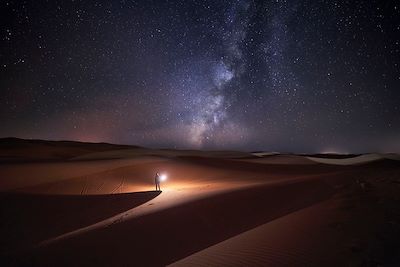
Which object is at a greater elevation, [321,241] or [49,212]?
[321,241]

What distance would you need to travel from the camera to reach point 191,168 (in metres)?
23.2

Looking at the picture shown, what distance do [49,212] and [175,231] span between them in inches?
257

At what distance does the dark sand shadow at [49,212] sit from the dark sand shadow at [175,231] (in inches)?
82.4

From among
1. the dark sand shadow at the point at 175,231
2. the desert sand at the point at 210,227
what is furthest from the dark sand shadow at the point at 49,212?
the dark sand shadow at the point at 175,231

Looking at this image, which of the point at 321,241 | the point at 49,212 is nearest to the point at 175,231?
the point at 321,241

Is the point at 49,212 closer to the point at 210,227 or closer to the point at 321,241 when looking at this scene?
the point at 210,227

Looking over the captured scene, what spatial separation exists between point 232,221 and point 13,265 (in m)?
5.69

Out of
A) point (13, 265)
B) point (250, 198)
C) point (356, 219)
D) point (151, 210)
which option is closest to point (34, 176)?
point (151, 210)

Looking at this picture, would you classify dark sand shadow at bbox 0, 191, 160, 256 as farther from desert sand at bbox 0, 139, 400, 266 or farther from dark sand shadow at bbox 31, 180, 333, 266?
dark sand shadow at bbox 31, 180, 333, 266

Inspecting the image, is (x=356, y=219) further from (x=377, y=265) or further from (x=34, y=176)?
(x=34, y=176)

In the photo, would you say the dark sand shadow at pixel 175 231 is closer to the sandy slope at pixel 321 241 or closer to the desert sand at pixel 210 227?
the desert sand at pixel 210 227

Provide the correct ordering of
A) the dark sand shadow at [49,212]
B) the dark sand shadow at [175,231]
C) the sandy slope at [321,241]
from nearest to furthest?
1. the sandy slope at [321,241]
2. the dark sand shadow at [175,231]
3. the dark sand shadow at [49,212]

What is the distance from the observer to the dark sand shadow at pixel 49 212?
30.1 feet

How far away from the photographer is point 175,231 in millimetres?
7965
